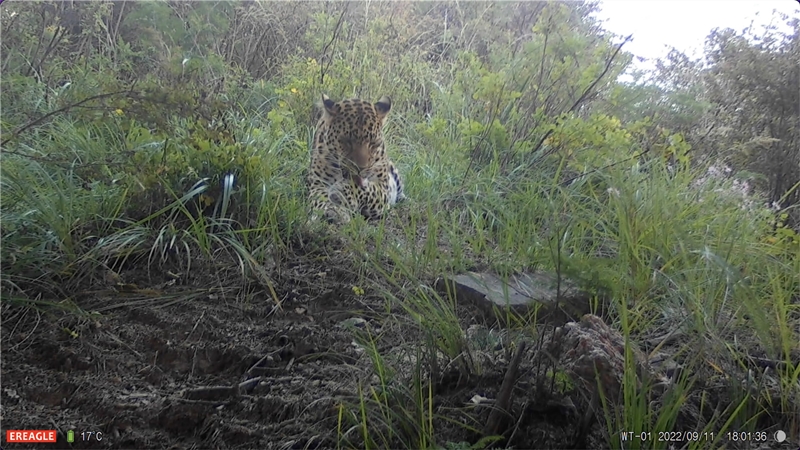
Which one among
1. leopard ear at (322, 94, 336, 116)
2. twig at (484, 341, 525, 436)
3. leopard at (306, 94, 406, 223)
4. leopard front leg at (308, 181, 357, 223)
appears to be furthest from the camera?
leopard ear at (322, 94, 336, 116)

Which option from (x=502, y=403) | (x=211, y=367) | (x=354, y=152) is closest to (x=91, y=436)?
(x=211, y=367)

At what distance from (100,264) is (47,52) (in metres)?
2.06

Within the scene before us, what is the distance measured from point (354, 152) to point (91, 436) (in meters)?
2.72

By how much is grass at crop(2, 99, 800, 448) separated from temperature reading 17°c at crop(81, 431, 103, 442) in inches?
28.6

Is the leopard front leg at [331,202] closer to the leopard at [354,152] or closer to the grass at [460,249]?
the leopard at [354,152]

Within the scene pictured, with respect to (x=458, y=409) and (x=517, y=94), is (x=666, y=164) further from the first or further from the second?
(x=458, y=409)

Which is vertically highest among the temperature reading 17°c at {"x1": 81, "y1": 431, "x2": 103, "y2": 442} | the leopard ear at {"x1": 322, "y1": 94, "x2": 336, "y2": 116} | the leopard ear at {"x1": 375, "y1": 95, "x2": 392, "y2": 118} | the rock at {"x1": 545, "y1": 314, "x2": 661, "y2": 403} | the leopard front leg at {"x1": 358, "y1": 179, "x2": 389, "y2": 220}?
the leopard ear at {"x1": 375, "y1": 95, "x2": 392, "y2": 118}

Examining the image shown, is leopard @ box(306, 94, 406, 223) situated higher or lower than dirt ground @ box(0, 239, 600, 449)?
higher

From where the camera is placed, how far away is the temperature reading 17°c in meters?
1.85

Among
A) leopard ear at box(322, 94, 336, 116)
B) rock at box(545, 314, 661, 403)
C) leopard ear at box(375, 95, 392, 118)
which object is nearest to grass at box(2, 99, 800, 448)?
rock at box(545, 314, 661, 403)

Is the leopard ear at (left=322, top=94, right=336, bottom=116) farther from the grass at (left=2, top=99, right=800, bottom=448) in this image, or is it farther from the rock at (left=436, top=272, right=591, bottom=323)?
the rock at (left=436, top=272, right=591, bottom=323)

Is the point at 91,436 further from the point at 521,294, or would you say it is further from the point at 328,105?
the point at 328,105

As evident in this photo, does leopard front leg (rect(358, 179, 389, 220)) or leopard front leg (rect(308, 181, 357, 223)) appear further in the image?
leopard front leg (rect(358, 179, 389, 220))

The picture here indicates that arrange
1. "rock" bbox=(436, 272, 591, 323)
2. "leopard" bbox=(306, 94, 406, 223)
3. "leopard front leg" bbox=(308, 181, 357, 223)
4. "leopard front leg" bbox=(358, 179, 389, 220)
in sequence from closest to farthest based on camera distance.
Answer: "rock" bbox=(436, 272, 591, 323)
"leopard front leg" bbox=(308, 181, 357, 223)
"leopard front leg" bbox=(358, 179, 389, 220)
"leopard" bbox=(306, 94, 406, 223)
